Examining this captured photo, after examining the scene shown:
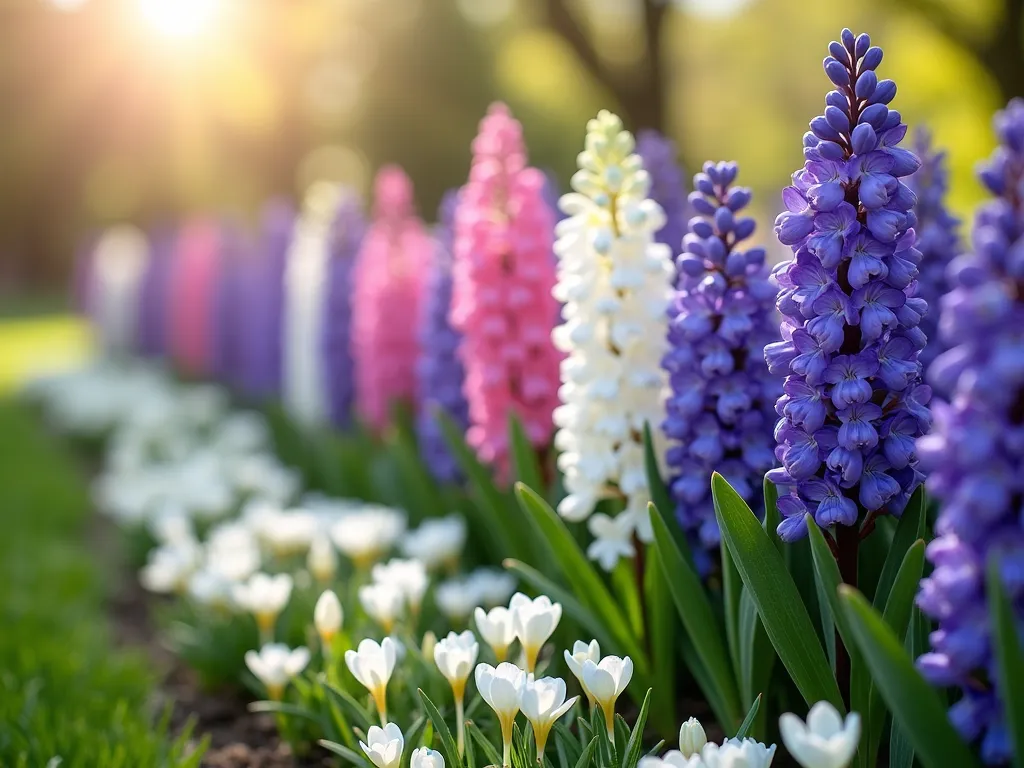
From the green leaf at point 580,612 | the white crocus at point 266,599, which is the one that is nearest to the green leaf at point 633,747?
the green leaf at point 580,612

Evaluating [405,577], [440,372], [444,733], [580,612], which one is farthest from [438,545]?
[444,733]

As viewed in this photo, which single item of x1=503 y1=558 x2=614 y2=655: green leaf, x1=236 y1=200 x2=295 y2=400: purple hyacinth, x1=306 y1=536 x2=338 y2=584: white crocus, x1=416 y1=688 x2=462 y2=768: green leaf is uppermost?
x1=236 y1=200 x2=295 y2=400: purple hyacinth

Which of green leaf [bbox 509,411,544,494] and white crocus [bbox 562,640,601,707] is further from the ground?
green leaf [bbox 509,411,544,494]

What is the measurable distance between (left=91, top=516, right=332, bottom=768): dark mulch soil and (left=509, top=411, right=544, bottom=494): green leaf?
92 centimetres

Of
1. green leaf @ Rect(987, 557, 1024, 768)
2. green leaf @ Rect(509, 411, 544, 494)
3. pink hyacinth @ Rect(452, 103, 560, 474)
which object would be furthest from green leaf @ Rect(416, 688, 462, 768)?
pink hyacinth @ Rect(452, 103, 560, 474)

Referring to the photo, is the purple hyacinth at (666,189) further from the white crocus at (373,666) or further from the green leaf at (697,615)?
the white crocus at (373,666)

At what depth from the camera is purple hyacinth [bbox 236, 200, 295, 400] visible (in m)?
8.48

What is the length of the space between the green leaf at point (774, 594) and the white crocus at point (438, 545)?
165cm

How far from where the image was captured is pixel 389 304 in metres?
5.07

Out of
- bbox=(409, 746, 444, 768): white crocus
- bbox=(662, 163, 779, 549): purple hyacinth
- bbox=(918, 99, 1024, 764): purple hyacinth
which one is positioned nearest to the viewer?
bbox=(918, 99, 1024, 764): purple hyacinth

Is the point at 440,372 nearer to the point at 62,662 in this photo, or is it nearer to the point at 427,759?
the point at 62,662

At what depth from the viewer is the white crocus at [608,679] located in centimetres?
185

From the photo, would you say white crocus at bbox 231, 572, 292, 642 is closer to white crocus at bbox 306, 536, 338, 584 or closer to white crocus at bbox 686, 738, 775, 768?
white crocus at bbox 306, 536, 338, 584

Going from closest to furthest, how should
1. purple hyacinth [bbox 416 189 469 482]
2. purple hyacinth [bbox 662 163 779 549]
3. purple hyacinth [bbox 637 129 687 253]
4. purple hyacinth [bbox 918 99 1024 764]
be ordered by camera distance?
purple hyacinth [bbox 918 99 1024 764]
purple hyacinth [bbox 662 163 779 549]
purple hyacinth [bbox 637 129 687 253]
purple hyacinth [bbox 416 189 469 482]
